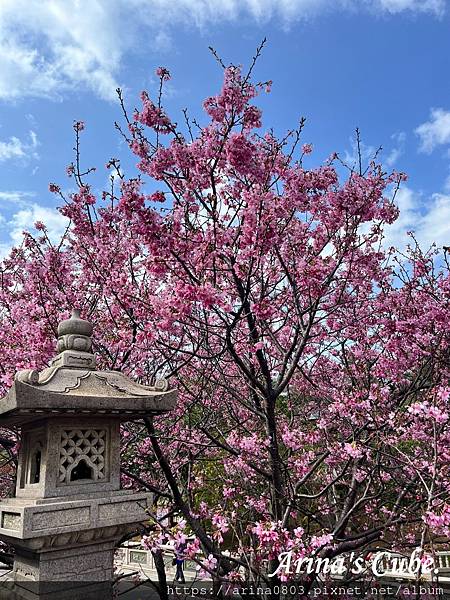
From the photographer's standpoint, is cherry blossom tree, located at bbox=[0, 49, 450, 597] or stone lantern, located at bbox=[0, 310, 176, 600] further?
cherry blossom tree, located at bbox=[0, 49, 450, 597]

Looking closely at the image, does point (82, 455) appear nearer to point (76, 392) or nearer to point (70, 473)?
point (70, 473)

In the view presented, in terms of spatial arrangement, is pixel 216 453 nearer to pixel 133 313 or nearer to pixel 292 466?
pixel 292 466

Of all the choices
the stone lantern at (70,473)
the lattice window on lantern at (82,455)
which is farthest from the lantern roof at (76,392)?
the lattice window on lantern at (82,455)

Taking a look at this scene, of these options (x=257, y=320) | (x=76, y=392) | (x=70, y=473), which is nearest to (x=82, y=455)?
(x=70, y=473)

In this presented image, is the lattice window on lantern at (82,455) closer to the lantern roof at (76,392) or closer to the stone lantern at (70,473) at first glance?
the stone lantern at (70,473)

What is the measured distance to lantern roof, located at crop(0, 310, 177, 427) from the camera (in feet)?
11.7

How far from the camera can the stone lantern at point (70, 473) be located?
3529 millimetres

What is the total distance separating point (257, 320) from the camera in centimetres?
541

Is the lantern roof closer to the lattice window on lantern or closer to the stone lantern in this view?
the stone lantern

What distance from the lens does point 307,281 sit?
5262 mm

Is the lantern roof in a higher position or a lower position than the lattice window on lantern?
higher

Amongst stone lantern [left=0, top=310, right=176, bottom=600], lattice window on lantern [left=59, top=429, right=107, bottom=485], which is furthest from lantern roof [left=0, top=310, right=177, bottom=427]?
lattice window on lantern [left=59, top=429, right=107, bottom=485]

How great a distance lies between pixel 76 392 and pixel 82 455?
2.04 feet

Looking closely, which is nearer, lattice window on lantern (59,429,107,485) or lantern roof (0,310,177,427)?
lantern roof (0,310,177,427)
